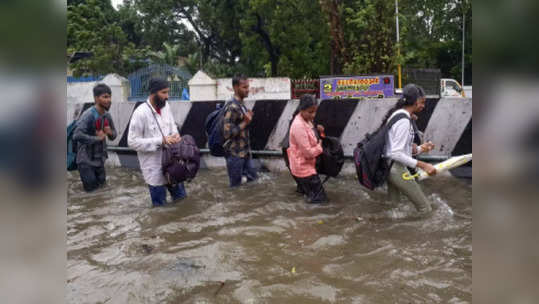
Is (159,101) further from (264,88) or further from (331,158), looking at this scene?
(264,88)

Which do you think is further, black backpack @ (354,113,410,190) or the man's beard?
the man's beard

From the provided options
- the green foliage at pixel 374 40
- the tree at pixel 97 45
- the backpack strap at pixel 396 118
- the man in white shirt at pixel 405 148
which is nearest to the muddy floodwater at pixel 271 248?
the man in white shirt at pixel 405 148

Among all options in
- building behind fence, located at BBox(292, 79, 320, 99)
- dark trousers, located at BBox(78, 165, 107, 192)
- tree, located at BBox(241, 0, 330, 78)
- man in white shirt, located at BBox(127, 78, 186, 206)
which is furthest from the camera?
tree, located at BBox(241, 0, 330, 78)

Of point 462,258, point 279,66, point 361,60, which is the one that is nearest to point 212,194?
point 462,258

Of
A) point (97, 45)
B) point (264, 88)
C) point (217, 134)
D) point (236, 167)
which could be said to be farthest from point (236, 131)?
point (97, 45)

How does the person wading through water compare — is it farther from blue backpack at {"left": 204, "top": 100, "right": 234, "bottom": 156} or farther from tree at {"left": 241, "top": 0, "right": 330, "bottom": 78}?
tree at {"left": 241, "top": 0, "right": 330, "bottom": 78}

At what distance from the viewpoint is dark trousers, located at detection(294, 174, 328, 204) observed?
213 inches

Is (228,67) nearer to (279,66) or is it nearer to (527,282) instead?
(279,66)

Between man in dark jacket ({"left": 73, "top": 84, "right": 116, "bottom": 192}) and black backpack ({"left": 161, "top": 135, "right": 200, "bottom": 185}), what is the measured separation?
1.66 metres

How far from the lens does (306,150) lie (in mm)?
5227

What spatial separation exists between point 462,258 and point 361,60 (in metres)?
9.87

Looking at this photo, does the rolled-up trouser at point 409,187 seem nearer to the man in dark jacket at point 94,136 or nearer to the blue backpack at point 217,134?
the blue backpack at point 217,134

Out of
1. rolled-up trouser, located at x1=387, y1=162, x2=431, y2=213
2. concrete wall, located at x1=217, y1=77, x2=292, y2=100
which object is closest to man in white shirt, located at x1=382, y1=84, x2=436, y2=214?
rolled-up trouser, located at x1=387, y1=162, x2=431, y2=213

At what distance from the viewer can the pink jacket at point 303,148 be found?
17.2 feet
